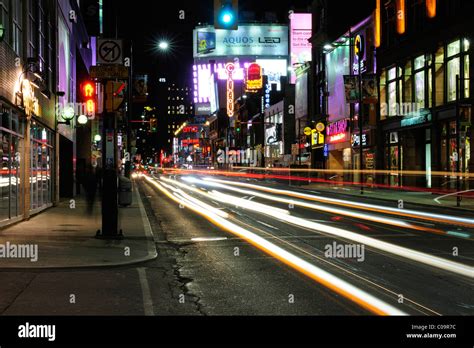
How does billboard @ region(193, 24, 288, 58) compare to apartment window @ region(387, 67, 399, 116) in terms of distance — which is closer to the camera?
apartment window @ region(387, 67, 399, 116)

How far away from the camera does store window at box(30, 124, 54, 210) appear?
21109 millimetres

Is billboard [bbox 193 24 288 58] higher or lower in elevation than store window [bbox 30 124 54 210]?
higher

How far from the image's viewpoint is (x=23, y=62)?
18.4 metres

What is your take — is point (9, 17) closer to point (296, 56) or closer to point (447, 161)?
point (447, 161)

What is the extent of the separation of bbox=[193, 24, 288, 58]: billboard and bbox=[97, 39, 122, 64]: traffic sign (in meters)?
105

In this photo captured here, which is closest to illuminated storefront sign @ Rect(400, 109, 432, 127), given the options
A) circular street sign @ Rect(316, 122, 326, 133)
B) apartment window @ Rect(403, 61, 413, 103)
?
apartment window @ Rect(403, 61, 413, 103)

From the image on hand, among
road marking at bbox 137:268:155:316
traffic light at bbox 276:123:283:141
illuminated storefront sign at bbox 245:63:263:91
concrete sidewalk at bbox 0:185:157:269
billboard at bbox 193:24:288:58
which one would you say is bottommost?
road marking at bbox 137:268:155:316

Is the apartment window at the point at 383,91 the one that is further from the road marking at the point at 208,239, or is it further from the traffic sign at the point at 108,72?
the traffic sign at the point at 108,72

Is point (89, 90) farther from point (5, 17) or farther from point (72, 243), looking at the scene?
point (72, 243)
